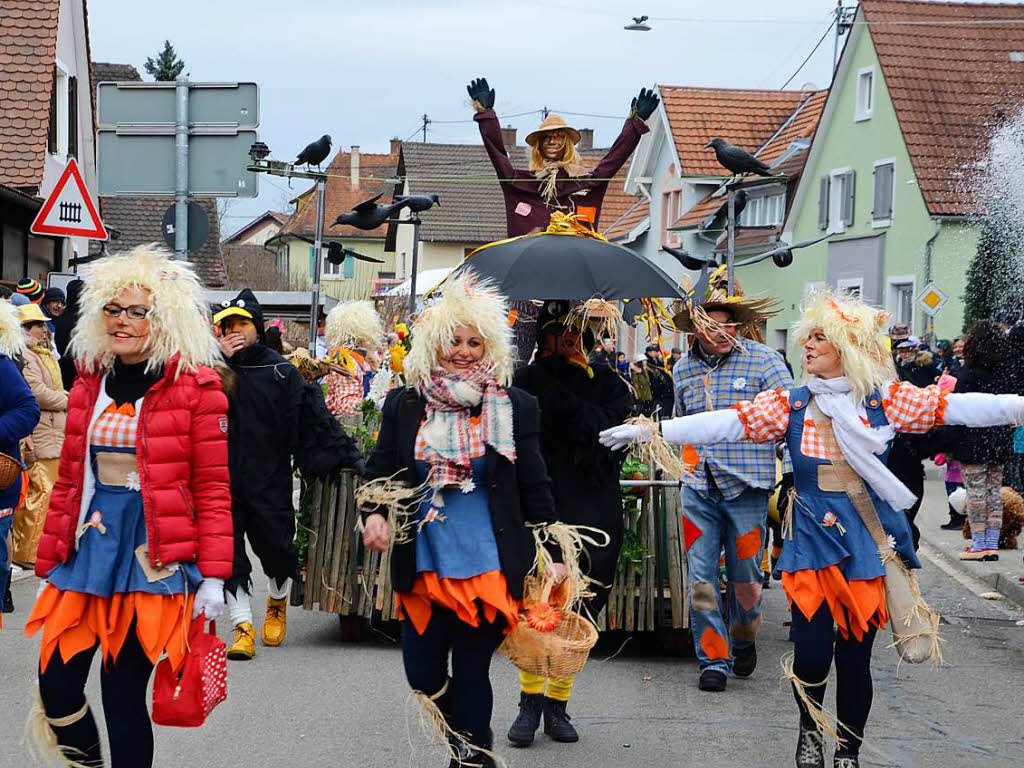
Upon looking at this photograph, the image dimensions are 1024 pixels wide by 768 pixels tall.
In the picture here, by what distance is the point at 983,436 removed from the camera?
39.7 ft

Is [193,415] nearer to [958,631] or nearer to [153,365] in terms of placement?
[153,365]

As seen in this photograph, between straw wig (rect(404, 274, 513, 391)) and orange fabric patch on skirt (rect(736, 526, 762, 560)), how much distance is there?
100 inches

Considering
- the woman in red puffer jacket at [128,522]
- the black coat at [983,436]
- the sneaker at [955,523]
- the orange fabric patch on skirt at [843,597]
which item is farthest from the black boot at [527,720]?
the sneaker at [955,523]

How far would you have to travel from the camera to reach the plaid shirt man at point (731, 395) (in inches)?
287

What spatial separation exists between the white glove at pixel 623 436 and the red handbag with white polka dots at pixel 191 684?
69.4 inches

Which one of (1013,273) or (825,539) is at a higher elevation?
(1013,273)

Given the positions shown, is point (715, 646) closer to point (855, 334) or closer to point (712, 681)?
point (712, 681)

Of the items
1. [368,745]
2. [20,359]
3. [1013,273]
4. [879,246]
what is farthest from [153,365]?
[879,246]

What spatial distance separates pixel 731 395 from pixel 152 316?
357cm

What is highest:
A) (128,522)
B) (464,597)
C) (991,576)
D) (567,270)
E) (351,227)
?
(351,227)

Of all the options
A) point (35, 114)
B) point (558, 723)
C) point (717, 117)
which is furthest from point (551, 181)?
point (717, 117)

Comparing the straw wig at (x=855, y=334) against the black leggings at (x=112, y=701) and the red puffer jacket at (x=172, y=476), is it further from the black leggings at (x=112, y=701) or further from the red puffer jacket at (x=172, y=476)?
the black leggings at (x=112, y=701)

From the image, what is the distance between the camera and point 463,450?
197 inches

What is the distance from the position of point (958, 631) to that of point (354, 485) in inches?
158
